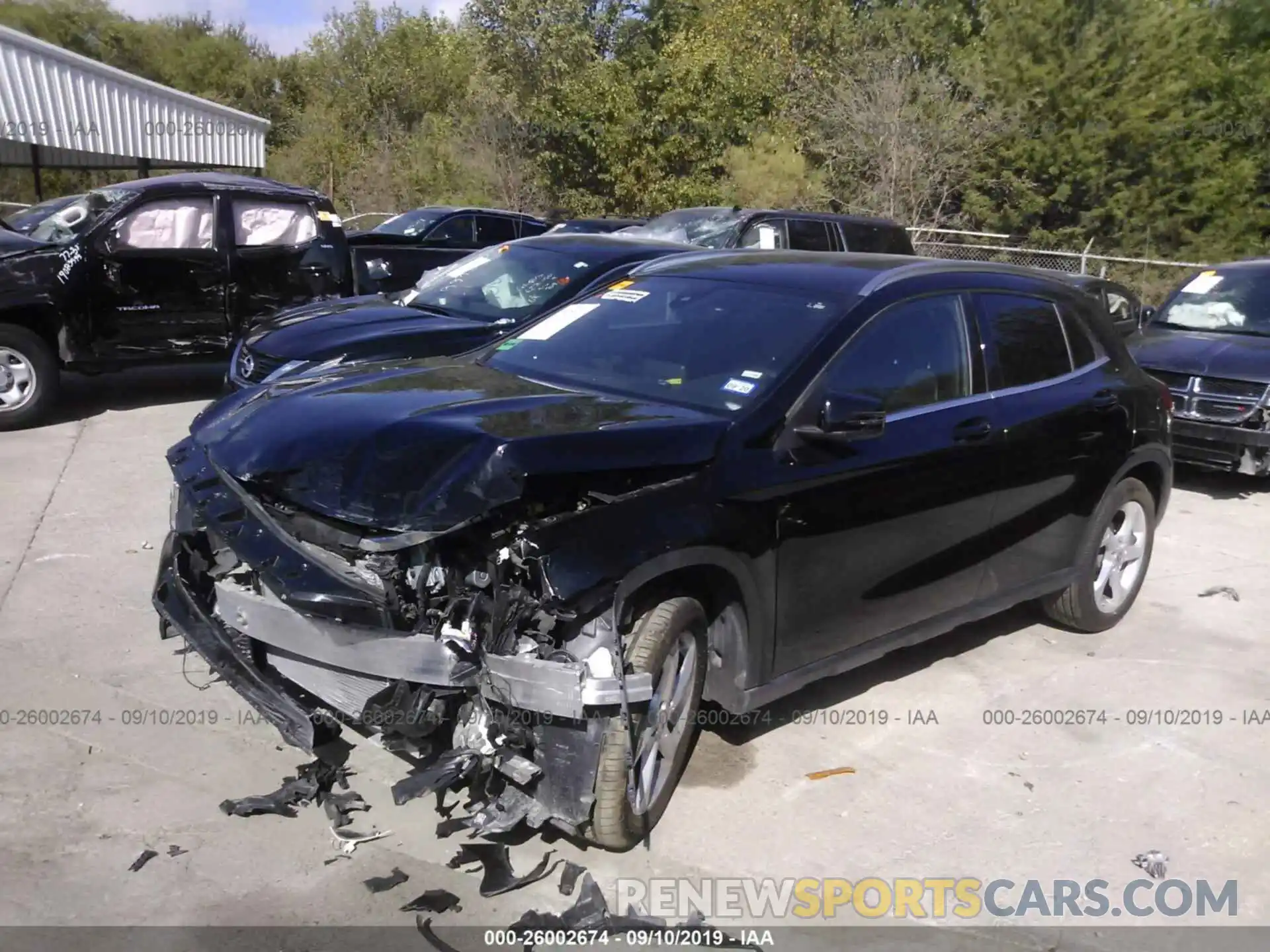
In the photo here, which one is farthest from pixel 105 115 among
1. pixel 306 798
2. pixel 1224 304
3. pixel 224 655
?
pixel 306 798

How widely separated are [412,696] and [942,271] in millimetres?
2881

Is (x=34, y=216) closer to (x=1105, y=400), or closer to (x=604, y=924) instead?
(x=1105, y=400)

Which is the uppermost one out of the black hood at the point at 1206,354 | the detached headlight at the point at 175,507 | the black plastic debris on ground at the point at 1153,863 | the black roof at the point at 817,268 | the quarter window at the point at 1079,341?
the black roof at the point at 817,268

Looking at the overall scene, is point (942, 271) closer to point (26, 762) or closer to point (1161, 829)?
point (1161, 829)

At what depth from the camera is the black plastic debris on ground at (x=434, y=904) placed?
349 centimetres

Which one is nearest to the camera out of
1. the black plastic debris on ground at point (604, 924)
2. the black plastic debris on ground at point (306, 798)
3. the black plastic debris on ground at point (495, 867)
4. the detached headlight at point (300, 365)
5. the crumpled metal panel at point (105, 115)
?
the black plastic debris on ground at point (604, 924)

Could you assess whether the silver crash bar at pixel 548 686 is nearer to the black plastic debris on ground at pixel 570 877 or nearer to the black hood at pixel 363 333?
the black plastic debris on ground at pixel 570 877

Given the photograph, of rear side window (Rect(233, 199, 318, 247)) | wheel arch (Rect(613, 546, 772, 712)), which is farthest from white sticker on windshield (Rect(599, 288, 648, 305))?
rear side window (Rect(233, 199, 318, 247))

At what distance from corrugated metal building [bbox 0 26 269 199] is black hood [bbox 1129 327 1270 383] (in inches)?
758

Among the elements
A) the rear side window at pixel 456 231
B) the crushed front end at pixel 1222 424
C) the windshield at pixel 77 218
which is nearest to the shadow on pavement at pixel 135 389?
the windshield at pixel 77 218

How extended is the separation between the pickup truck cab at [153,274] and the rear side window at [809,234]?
448cm

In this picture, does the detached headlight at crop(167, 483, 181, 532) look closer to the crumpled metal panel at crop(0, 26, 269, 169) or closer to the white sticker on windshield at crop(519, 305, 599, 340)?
the white sticker on windshield at crop(519, 305, 599, 340)

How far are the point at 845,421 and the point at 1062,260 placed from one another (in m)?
19.4

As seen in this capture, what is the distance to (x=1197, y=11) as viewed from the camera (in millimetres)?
24953
